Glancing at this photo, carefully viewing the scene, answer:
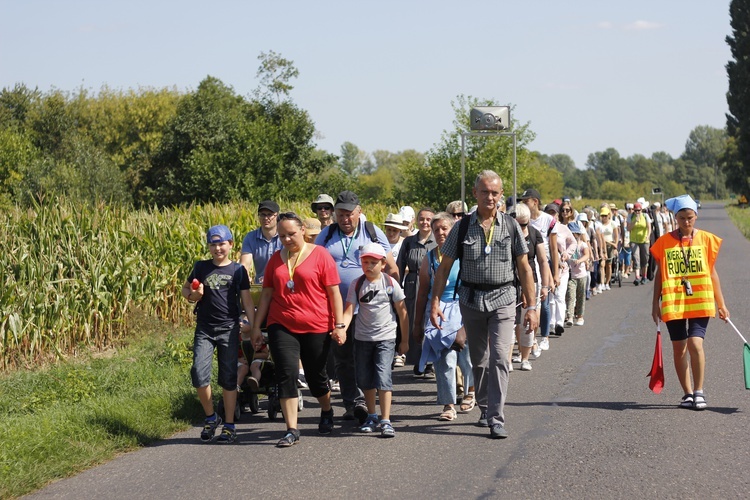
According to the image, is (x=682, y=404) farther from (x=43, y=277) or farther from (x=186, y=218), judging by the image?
(x=186, y=218)

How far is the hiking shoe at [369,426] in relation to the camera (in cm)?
817

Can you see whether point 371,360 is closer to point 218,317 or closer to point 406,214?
point 218,317

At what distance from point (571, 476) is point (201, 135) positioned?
165 feet

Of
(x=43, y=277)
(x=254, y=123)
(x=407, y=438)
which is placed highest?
(x=254, y=123)

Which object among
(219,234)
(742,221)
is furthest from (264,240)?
(742,221)

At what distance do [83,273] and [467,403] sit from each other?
6.68 m

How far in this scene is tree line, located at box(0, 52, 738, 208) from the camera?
30.8m

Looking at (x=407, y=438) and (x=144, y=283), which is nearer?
(x=407, y=438)

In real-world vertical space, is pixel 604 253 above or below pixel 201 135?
below

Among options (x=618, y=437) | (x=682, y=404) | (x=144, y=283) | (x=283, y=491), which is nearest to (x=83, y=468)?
(x=283, y=491)

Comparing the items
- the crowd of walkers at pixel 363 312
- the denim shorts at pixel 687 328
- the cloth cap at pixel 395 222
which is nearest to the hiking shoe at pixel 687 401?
the crowd of walkers at pixel 363 312

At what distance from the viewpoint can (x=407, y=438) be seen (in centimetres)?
791

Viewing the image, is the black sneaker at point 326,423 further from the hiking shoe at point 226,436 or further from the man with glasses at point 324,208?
the man with glasses at point 324,208

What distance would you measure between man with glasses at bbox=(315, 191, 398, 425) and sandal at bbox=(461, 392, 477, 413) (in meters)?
0.89
